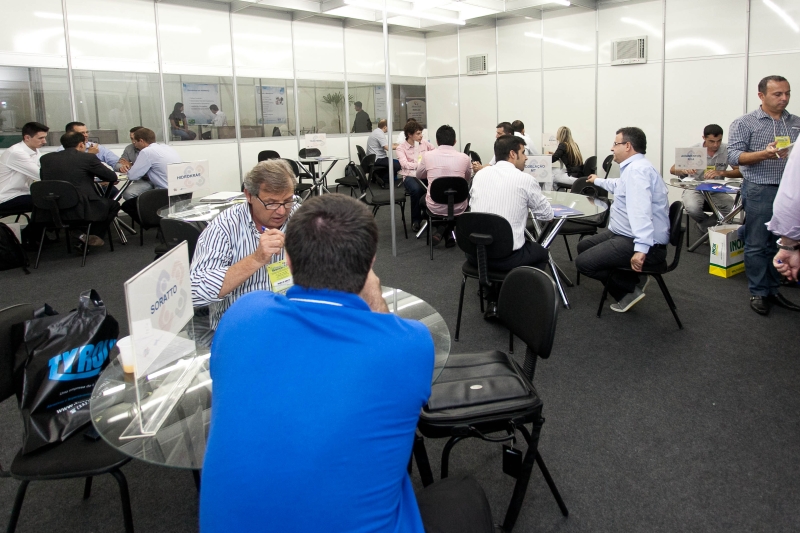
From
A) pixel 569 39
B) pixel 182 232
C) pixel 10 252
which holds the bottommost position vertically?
pixel 10 252

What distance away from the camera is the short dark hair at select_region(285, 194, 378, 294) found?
1.18 m

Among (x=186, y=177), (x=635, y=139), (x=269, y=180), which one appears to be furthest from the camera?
(x=186, y=177)

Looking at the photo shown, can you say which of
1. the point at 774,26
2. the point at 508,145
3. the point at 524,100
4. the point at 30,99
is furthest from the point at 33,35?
the point at 774,26

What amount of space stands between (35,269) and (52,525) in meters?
4.40

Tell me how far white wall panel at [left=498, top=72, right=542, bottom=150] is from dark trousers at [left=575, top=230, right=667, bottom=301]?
6160 mm

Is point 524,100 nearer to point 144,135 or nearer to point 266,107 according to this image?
point 266,107

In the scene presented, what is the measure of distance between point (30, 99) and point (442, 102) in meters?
7.16

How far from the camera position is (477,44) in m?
10.8

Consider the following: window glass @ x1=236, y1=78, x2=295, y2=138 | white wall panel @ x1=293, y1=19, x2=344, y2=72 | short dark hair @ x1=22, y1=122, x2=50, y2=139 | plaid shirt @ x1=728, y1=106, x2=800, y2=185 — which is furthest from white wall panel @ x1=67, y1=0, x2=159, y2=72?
plaid shirt @ x1=728, y1=106, x2=800, y2=185

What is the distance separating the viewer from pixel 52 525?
7.09 ft

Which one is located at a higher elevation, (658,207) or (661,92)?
(661,92)

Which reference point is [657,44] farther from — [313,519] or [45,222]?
[313,519]

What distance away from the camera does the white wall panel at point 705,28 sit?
7.43m

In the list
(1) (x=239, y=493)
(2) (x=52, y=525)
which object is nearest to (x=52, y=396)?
(2) (x=52, y=525)
